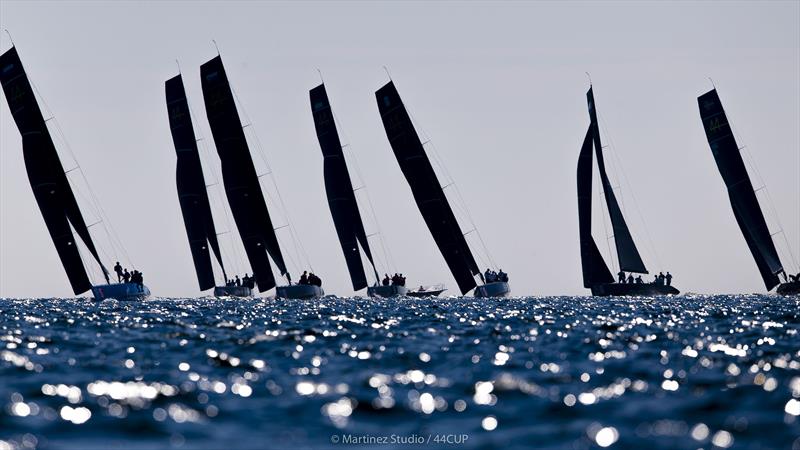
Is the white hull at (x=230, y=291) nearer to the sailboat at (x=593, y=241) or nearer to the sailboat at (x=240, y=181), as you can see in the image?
the sailboat at (x=240, y=181)

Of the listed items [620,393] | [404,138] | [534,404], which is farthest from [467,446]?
[404,138]

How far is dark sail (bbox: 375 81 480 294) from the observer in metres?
72.5

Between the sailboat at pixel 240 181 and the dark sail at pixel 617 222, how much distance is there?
20445 mm

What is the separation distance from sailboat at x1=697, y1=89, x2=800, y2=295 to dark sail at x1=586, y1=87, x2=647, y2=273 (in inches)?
289

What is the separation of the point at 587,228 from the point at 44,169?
36584 millimetres

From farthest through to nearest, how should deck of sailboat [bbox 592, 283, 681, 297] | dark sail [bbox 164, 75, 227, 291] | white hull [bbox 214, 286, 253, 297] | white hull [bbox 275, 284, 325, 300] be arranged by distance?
1. white hull [bbox 214, 286, 253, 297]
2. deck of sailboat [bbox 592, 283, 681, 297]
3. dark sail [bbox 164, 75, 227, 291]
4. white hull [bbox 275, 284, 325, 300]

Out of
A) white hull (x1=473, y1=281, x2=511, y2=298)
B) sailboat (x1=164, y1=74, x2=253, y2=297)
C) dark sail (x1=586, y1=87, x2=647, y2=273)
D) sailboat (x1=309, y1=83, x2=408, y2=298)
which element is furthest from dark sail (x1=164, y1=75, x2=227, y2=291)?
dark sail (x1=586, y1=87, x2=647, y2=273)

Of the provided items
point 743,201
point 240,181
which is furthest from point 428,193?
point 743,201

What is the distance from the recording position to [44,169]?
6147 cm

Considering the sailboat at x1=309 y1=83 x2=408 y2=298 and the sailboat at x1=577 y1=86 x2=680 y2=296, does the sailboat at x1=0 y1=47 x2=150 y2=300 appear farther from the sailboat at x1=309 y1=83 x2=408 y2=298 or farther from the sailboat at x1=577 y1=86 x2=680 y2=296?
the sailboat at x1=577 y1=86 x2=680 y2=296

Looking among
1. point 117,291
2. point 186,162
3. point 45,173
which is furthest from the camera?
point 186,162

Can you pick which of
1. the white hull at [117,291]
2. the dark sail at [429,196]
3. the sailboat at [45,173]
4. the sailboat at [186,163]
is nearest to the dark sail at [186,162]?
the sailboat at [186,163]

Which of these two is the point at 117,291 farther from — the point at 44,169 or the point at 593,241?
the point at 593,241

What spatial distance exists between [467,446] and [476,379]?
564 cm
